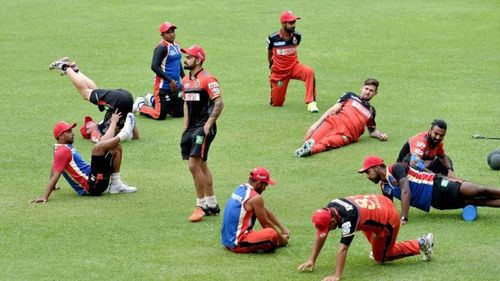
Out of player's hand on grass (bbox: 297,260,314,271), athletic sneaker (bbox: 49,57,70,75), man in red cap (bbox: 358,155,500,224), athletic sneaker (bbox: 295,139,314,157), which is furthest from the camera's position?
athletic sneaker (bbox: 49,57,70,75)

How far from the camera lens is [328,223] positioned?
12.9 meters

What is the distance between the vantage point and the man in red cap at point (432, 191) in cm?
1514

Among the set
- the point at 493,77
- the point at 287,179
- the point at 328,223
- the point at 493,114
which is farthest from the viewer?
the point at 493,77

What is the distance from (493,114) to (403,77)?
11.9 ft

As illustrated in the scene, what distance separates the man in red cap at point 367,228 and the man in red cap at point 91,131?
7.23m

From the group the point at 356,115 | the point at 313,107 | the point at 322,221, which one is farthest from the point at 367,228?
the point at 313,107

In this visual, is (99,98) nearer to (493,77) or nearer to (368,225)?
(368,225)

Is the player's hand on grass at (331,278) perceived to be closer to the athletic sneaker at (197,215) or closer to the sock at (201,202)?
the athletic sneaker at (197,215)

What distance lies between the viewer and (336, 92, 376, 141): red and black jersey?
63.9 feet

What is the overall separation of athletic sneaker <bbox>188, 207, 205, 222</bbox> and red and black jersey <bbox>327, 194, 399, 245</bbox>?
8.97ft

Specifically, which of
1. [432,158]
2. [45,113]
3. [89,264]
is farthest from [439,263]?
[45,113]

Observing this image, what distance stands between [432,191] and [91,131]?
707 cm

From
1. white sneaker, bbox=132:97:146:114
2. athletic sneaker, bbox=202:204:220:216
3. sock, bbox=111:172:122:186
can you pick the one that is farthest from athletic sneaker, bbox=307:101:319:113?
athletic sneaker, bbox=202:204:220:216

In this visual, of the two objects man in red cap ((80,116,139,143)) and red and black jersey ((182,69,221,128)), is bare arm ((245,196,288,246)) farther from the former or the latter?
man in red cap ((80,116,139,143))
